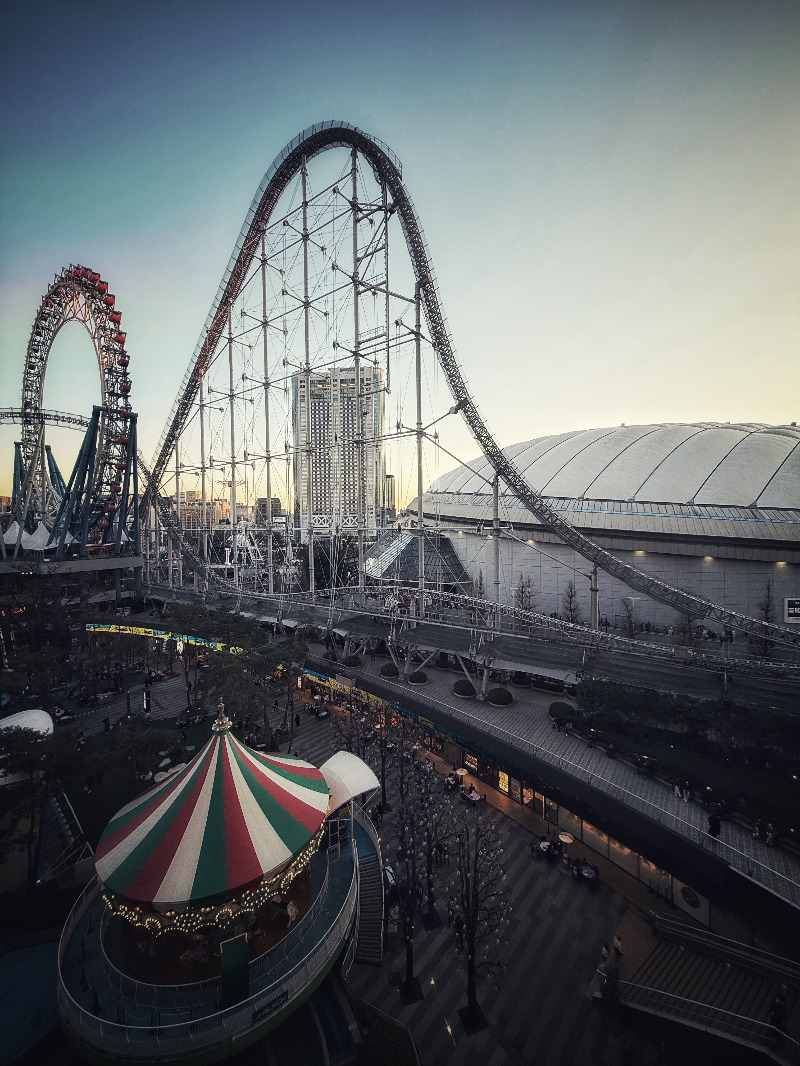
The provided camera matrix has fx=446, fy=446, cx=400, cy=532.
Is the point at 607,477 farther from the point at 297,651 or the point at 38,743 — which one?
the point at 38,743

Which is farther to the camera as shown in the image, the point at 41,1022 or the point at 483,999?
the point at 483,999

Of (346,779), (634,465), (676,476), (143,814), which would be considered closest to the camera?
(143,814)

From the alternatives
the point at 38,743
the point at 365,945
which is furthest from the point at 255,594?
the point at 365,945

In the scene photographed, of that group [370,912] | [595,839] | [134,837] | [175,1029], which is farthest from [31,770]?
[595,839]

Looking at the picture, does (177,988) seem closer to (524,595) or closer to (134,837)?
(134,837)

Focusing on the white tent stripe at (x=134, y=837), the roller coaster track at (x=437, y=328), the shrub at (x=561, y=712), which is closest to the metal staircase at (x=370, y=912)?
the white tent stripe at (x=134, y=837)
